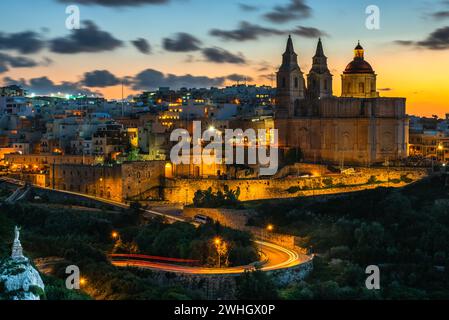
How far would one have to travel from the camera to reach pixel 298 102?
2061 inches

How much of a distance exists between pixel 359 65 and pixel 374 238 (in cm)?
2216

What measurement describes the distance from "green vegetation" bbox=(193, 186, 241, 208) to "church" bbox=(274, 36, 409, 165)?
768 cm

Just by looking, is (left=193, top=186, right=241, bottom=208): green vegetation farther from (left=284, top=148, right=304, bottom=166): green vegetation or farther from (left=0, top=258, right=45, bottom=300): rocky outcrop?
(left=0, top=258, right=45, bottom=300): rocky outcrop

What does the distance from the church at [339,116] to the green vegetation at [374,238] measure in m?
5.37

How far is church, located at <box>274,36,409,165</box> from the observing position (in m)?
48.3

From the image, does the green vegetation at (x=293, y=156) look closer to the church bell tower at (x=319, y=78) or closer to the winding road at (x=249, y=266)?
the church bell tower at (x=319, y=78)

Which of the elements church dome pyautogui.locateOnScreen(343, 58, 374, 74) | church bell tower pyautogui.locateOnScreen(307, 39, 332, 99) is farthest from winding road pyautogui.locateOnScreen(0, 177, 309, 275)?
church bell tower pyautogui.locateOnScreen(307, 39, 332, 99)

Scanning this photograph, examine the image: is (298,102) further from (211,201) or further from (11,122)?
(11,122)

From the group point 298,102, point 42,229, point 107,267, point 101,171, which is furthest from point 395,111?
point 107,267

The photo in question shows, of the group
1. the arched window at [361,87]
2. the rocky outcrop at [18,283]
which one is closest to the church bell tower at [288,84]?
the arched window at [361,87]

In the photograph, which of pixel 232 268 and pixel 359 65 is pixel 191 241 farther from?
pixel 359 65

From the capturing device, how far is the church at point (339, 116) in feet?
159

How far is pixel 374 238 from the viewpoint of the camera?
109 ft

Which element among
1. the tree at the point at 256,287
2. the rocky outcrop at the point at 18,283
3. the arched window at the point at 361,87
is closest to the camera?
the rocky outcrop at the point at 18,283
